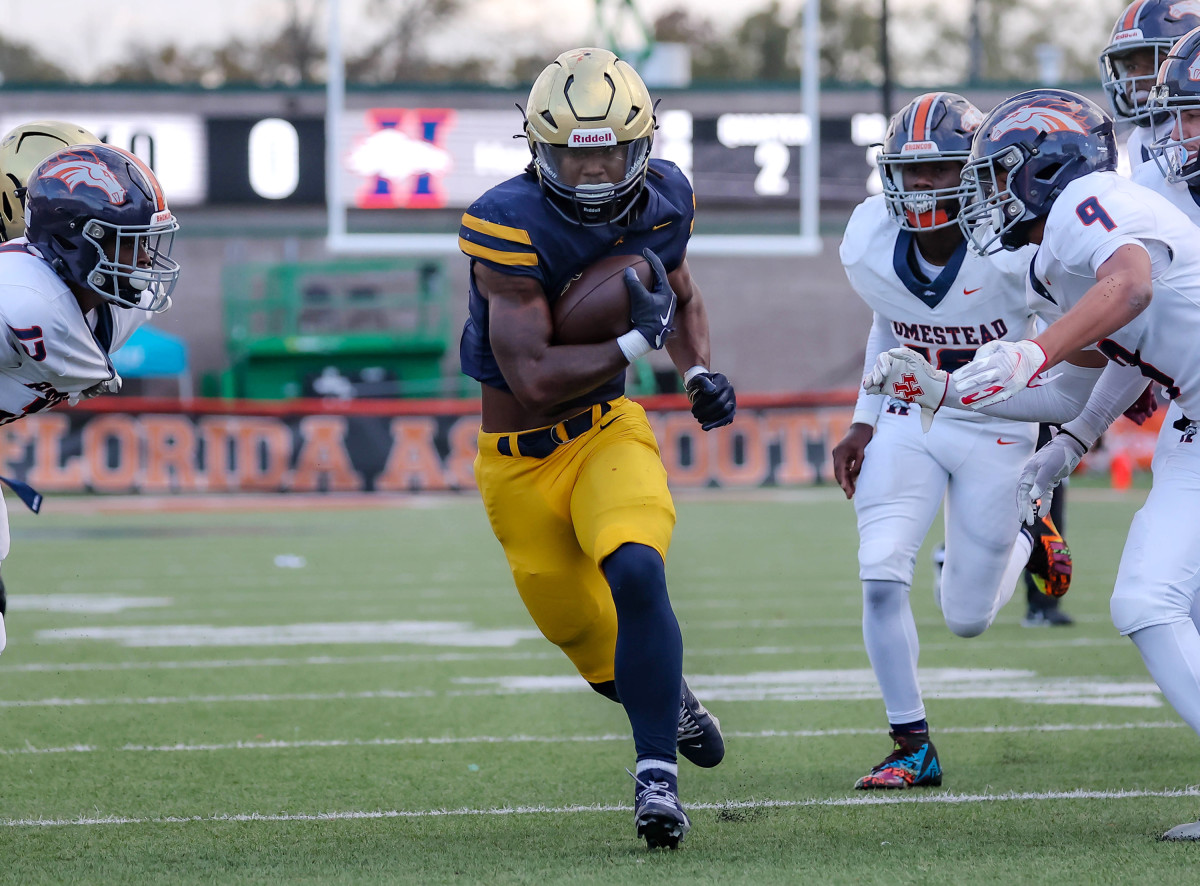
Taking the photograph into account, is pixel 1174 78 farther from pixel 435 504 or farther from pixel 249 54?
pixel 249 54

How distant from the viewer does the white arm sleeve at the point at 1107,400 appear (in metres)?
3.87

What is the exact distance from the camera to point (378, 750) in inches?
187

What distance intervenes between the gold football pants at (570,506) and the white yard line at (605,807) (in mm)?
415

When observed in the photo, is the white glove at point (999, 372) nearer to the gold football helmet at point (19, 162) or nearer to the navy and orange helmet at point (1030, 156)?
the navy and orange helmet at point (1030, 156)

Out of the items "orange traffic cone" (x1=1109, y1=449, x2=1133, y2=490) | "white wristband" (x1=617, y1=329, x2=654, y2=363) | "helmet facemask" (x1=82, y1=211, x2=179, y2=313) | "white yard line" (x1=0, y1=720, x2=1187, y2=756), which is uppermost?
"helmet facemask" (x1=82, y1=211, x2=179, y2=313)

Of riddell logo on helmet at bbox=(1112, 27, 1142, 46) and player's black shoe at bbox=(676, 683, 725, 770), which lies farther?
riddell logo on helmet at bbox=(1112, 27, 1142, 46)

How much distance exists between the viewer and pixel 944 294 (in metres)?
4.40

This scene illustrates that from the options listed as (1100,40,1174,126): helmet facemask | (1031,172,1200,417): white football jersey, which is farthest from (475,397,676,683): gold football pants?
(1100,40,1174,126): helmet facemask

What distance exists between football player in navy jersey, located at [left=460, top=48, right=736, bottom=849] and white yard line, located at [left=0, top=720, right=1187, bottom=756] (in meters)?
0.94

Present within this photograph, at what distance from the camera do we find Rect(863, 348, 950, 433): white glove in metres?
3.32

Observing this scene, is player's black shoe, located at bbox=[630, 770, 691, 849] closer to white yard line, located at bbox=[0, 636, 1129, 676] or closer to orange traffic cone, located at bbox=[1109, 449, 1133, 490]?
white yard line, located at bbox=[0, 636, 1129, 676]

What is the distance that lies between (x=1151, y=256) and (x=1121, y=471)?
45.6 feet

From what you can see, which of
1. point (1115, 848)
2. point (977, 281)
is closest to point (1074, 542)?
point (977, 281)

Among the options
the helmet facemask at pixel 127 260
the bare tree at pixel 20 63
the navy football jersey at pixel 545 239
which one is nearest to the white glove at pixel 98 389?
the helmet facemask at pixel 127 260
